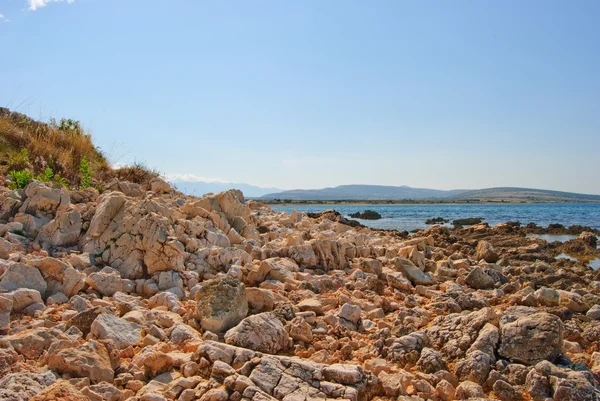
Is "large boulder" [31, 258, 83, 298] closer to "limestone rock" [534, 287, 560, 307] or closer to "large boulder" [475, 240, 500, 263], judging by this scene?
"limestone rock" [534, 287, 560, 307]

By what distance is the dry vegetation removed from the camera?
1034cm

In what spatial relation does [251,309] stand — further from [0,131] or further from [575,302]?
[0,131]

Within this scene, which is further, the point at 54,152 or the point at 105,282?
the point at 54,152

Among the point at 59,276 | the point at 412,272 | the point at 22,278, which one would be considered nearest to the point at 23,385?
the point at 22,278

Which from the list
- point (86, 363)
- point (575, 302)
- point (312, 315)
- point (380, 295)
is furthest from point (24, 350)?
point (575, 302)

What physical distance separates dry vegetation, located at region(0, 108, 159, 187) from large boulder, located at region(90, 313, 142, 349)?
5997mm

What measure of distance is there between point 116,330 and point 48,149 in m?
8.49

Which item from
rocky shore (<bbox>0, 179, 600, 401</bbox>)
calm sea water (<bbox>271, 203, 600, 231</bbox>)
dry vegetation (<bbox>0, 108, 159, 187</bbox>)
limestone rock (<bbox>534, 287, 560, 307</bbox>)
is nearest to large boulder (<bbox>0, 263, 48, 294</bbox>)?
rocky shore (<bbox>0, 179, 600, 401</bbox>)

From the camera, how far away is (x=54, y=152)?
1127cm

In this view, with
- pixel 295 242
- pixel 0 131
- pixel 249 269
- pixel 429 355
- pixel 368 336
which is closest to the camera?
pixel 429 355

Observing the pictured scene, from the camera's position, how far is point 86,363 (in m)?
3.66

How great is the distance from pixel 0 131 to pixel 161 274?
26.8 ft

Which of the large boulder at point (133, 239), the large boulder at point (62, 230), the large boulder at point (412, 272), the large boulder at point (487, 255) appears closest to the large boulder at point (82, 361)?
the large boulder at point (133, 239)

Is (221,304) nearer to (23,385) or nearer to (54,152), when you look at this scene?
(23,385)
